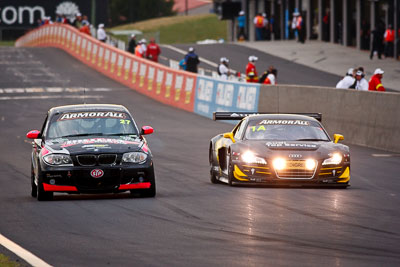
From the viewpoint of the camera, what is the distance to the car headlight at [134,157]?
14.7 metres

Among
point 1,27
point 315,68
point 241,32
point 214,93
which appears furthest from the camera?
point 1,27

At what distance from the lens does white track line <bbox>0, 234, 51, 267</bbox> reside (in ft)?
31.2

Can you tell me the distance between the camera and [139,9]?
543ft

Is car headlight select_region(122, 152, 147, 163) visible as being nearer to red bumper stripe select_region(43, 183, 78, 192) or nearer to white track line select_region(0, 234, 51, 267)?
red bumper stripe select_region(43, 183, 78, 192)

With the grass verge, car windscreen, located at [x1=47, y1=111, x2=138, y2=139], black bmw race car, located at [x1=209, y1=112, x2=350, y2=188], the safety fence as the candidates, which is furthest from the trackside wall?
the grass verge

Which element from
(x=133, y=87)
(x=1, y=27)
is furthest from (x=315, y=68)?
(x=1, y=27)

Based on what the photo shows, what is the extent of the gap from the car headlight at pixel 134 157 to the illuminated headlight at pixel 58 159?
30.1 inches

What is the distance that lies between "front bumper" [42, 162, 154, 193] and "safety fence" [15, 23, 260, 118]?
1758cm

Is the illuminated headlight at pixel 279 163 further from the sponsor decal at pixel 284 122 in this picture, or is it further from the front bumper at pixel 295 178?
the sponsor decal at pixel 284 122

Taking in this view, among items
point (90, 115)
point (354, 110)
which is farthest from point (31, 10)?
point (90, 115)

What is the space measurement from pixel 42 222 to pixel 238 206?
273cm

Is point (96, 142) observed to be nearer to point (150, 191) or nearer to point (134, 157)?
point (134, 157)

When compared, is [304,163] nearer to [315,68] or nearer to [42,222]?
[42,222]

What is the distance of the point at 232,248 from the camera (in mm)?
10336
